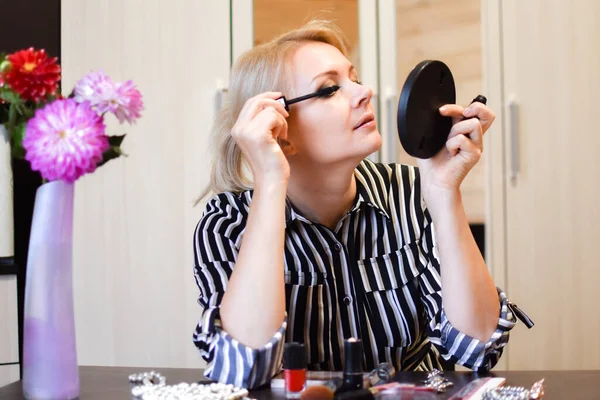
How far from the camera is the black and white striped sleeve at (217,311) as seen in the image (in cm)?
101

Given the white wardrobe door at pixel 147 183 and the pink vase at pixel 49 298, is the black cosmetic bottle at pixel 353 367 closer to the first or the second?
the pink vase at pixel 49 298

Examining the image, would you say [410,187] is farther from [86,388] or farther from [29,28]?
[29,28]

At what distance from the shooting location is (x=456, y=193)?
122 cm

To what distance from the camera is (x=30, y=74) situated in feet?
2.76

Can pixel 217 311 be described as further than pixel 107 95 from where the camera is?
Yes

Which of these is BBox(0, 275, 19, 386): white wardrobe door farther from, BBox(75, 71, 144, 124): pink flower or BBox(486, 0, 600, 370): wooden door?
BBox(486, 0, 600, 370): wooden door

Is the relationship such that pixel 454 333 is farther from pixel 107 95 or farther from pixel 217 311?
pixel 107 95

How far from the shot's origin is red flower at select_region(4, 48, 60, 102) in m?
0.84

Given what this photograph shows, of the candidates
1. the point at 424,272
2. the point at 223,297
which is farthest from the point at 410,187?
the point at 223,297

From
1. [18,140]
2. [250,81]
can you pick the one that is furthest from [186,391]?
[250,81]

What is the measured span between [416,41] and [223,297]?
1.44 metres

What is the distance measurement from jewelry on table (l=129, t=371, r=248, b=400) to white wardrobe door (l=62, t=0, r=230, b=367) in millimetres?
1267

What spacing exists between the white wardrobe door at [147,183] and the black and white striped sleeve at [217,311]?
2.87 feet

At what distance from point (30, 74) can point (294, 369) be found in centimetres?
46
